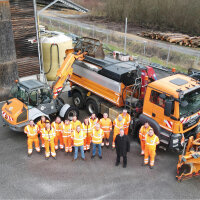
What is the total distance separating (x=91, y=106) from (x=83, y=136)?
3.29m

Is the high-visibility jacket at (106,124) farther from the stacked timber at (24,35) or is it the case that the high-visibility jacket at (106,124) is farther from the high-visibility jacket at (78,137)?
the stacked timber at (24,35)

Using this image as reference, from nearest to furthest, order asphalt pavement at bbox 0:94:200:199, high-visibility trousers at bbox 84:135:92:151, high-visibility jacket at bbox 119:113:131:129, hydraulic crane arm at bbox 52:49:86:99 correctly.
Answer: asphalt pavement at bbox 0:94:200:199 → high-visibility trousers at bbox 84:135:92:151 → high-visibility jacket at bbox 119:113:131:129 → hydraulic crane arm at bbox 52:49:86:99

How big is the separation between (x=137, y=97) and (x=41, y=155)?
4288 millimetres

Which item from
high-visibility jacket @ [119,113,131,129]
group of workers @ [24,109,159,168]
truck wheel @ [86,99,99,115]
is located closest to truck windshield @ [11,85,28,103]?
group of workers @ [24,109,159,168]

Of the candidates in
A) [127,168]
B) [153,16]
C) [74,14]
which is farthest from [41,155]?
[74,14]

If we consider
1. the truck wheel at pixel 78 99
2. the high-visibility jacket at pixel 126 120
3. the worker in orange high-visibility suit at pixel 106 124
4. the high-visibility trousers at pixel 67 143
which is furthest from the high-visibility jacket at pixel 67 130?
the truck wheel at pixel 78 99

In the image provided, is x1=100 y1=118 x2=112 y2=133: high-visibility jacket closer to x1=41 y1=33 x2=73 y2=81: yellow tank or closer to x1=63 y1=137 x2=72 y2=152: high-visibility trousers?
x1=63 y1=137 x2=72 y2=152: high-visibility trousers

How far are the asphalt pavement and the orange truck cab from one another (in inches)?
41.7

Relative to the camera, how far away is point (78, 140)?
25.9 ft

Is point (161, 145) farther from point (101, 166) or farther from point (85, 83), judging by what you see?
point (85, 83)

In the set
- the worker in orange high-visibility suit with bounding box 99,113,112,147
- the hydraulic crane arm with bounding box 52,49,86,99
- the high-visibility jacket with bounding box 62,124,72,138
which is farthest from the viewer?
the hydraulic crane arm with bounding box 52,49,86,99

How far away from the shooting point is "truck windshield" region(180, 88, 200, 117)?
25.7 feet

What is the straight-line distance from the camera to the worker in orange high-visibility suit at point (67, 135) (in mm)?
8276

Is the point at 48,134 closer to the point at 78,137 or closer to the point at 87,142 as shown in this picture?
the point at 78,137
